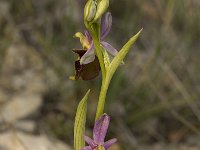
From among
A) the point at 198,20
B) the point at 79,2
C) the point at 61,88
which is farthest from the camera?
the point at 79,2

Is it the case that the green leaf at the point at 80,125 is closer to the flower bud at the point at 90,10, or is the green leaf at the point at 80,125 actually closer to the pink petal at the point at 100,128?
the pink petal at the point at 100,128

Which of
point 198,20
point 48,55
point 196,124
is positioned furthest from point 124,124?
point 198,20

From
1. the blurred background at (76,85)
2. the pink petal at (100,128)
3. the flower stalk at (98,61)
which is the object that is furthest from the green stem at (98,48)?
the blurred background at (76,85)

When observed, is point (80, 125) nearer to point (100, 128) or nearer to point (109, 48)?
point (100, 128)

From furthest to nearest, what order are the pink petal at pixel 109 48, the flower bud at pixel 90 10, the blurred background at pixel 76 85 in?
the blurred background at pixel 76 85, the pink petal at pixel 109 48, the flower bud at pixel 90 10

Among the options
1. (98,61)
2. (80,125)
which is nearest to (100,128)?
(80,125)

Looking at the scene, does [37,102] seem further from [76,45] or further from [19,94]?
[76,45]

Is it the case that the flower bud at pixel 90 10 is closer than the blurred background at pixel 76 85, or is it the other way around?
the flower bud at pixel 90 10

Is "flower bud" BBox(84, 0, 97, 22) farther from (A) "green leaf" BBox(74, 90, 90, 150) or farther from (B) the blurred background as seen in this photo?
(B) the blurred background
